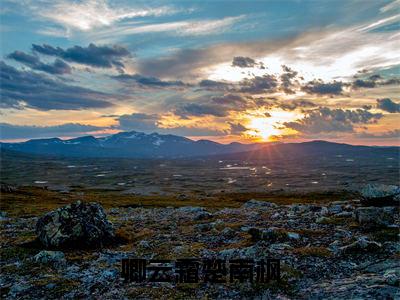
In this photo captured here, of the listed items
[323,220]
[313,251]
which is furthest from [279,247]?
[323,220]

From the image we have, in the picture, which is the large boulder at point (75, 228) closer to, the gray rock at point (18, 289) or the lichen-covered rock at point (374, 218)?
the gray rock at point (18, 289)

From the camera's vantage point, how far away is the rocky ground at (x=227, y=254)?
1421cm

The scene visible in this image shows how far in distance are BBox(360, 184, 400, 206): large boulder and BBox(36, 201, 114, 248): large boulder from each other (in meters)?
21.3

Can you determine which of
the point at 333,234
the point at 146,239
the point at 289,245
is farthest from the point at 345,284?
the point at 146,239

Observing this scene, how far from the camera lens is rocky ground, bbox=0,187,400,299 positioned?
46.6ft

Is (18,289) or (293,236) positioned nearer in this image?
(18,289)

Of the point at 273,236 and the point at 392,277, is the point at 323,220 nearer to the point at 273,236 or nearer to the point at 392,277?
the point at 273,236

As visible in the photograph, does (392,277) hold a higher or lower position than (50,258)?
higher

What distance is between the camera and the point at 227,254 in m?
19.0

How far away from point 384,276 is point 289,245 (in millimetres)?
6394

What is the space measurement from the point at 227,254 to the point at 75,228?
10308mm

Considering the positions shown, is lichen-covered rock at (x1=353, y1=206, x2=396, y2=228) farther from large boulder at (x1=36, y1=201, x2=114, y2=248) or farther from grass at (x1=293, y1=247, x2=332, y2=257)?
large boulder at (x1=36, y1=201, x2=114, y2=248)

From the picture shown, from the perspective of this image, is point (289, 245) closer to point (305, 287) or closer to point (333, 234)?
point (333, 234)

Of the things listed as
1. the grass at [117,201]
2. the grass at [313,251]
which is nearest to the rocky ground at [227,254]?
the grass at [313,251]
